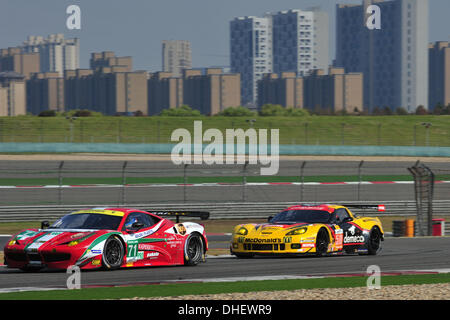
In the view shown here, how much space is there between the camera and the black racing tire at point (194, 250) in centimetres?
1525

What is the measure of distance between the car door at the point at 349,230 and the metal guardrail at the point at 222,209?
394 inches

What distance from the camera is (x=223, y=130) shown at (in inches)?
3078

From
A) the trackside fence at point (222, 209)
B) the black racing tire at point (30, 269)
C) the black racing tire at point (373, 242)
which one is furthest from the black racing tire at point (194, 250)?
the trackside fence at point (222, 209)

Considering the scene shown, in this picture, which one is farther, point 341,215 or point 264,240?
point 341,215

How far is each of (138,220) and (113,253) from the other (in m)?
1.04

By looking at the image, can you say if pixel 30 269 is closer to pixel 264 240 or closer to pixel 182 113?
pixel 264 240

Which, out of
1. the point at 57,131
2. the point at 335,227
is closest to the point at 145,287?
the point at 335,227

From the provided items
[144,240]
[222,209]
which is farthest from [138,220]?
[222,209]

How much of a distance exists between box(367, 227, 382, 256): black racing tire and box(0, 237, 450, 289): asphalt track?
Answer: 20 centimetres

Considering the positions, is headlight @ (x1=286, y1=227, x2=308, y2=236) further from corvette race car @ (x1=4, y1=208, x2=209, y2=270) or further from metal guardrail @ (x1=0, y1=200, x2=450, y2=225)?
metal guardrail @ (x1=0, y1=200, x2=450, y2=225)

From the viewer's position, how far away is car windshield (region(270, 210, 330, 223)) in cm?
1708

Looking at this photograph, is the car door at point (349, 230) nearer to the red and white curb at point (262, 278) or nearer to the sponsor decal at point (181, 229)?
the red and white curb at point (262, 278)

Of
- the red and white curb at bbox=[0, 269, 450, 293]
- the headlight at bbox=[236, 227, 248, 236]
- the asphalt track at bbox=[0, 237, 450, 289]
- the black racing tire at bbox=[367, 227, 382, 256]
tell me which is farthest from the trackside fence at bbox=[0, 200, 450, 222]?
Result: the red and white curb at bbox=[0, 269, 450, 293]
